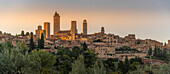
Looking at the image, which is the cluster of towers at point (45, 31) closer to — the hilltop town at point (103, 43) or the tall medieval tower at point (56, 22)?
the hilltop town at point (103, 43)

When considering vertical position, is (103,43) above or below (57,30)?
below

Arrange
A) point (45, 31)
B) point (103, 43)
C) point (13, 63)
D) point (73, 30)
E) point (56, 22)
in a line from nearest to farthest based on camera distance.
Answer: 1. point (13, 63)
2. point (103, 43)
3. point (73, 30)
4. point (45, 31)
5. point (56, 22)

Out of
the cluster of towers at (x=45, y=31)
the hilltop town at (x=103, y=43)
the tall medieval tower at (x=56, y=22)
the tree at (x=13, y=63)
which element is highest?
the tall medieval tower at (x=56, y=22)

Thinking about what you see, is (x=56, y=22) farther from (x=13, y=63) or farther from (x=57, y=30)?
(x=13, y=63)

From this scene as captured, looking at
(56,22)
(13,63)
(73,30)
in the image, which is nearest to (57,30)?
(56,22)

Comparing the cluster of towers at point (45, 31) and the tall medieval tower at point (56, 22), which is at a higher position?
the tall medieval tower at point (56, 22)

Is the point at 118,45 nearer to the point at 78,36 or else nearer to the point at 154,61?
the point at 154,61

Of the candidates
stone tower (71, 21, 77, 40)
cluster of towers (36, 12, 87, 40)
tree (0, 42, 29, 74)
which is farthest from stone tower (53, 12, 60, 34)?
tree (0, 42, 29, 74)

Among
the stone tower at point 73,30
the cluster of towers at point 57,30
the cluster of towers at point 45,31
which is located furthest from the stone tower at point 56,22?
the stone tower at point 73,30

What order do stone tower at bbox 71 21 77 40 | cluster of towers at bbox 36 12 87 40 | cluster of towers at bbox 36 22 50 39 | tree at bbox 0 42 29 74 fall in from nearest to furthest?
tree at bbox 0 42 29 74 < stone tower at bbox 71 21 77 40 < cluster of towers at bbox 36 12 87 40 < cluster of towers at bbox 36 22 50 39

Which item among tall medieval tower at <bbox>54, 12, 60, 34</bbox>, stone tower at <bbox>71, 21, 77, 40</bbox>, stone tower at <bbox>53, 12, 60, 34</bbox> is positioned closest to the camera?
stone tower at <bbox>71, 21, 77, 40</bbox>

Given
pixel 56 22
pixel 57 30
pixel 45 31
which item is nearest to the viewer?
pixel 45 31

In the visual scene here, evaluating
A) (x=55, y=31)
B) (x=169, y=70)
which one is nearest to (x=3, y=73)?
(x=169, y=70)

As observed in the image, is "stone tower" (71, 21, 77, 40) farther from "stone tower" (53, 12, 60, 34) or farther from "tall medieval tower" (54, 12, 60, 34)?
"stone tower" (53, 12, 60, 34)
